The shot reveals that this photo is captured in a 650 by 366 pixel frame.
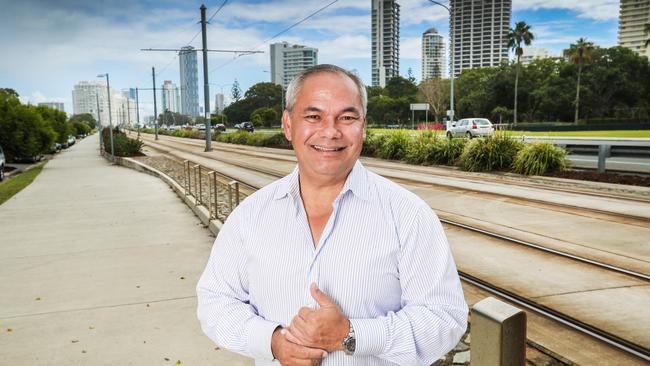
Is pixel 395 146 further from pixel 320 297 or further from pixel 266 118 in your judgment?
pixel 266 118

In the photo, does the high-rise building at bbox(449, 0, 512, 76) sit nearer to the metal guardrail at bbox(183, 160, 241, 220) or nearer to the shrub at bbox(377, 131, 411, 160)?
the shrub at bbox(377, 131, 411, 160)

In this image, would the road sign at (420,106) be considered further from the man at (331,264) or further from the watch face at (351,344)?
the watch face at (351,344)

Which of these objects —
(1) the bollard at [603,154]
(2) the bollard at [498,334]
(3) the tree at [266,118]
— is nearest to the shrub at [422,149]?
(1) the bollard at [603,154]

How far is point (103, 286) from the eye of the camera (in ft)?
19.7

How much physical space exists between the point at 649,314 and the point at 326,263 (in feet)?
13.6

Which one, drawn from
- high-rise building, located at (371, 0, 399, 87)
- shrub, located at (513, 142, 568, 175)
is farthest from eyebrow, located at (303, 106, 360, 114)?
high-rise building, located at (371, 0, 399, 87)

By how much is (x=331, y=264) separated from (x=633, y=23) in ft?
672

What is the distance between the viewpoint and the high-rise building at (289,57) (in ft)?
163

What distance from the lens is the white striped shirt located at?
1.74 metres

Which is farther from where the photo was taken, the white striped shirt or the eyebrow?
the eyebrow

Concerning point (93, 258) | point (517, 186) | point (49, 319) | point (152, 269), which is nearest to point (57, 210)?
point (93, 258)

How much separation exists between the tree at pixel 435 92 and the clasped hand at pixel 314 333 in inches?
2979

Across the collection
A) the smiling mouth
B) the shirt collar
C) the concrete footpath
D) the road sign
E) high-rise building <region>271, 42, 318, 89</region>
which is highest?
high-rise building <region>271, 42, 318, 89</region>

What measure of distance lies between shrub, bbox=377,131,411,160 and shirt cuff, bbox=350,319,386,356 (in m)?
20.9
